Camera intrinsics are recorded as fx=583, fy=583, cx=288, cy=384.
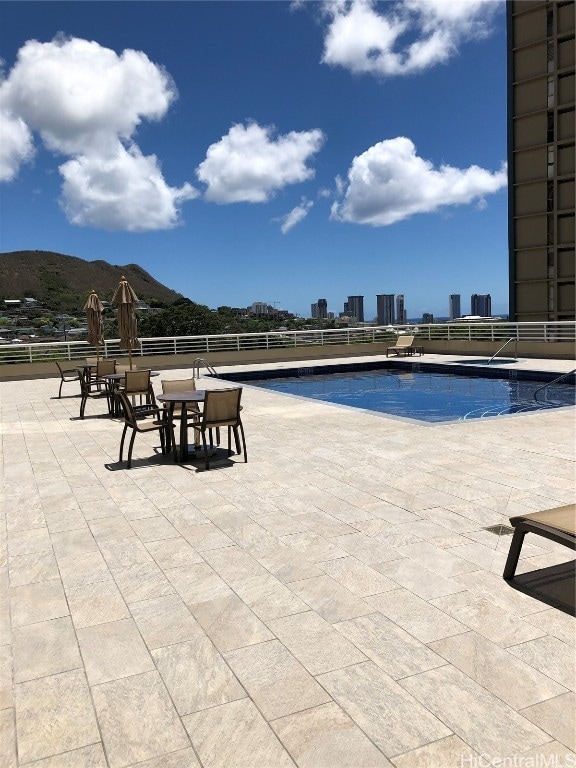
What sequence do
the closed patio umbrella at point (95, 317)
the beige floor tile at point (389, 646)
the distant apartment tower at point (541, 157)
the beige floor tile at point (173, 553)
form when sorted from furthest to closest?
the distant apartment tower at point (541, 157)
the closed patio umbrella at point (95, 317)
the beige floor tile at point (173, 553)
the beige floor tile at point (389, 646)

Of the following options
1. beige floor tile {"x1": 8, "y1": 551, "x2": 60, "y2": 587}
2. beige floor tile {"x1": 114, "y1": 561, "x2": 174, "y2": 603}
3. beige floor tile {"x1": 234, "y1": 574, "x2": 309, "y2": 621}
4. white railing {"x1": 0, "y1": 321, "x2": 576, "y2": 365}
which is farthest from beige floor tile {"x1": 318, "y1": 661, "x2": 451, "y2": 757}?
white railing {"x1": 0, "y1": 321, "x2": 576, "y2": 365}

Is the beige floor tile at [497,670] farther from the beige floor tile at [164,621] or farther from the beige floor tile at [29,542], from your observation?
the beige floor tile at [29,542]

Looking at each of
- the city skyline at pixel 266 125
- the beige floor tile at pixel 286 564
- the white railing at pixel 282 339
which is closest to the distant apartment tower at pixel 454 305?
the city skyline at pixel 266 125

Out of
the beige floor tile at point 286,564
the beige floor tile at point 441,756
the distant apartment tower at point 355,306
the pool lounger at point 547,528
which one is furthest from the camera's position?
the distant apartment tower at point 355,306

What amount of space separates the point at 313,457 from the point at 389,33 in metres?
17.5

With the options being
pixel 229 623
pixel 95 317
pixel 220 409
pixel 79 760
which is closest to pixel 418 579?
pixel 229 623

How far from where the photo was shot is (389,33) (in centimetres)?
1856

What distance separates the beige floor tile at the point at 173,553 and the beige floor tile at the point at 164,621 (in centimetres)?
43

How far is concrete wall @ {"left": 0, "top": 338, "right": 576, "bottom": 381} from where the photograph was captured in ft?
52.3

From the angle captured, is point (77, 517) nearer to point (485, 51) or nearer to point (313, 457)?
point (313, 457)

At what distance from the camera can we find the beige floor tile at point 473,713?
1953 millimetres

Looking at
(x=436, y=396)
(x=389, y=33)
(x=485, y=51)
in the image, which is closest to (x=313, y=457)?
(x=436, y=396)

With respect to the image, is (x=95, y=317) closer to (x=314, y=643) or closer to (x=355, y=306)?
(x=314, y=643)

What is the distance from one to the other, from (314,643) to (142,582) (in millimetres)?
1152
